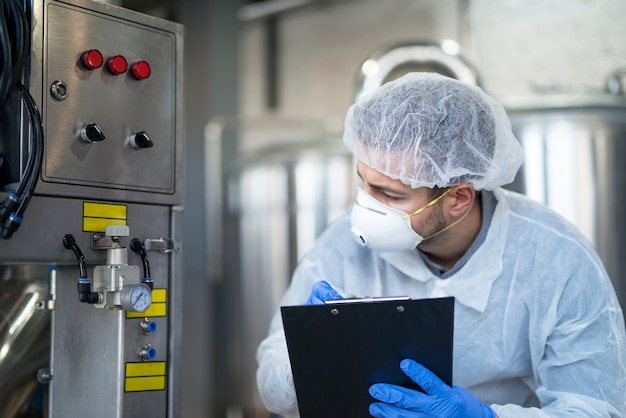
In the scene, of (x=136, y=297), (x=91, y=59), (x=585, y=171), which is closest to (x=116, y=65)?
(x=91, y=59)

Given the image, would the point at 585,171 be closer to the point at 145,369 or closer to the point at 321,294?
the point at 321,294

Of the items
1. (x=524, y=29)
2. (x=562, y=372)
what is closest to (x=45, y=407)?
(x=562, y=372)

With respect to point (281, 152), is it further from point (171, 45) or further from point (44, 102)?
point (44, 102)

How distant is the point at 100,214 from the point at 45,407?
15.5 inches

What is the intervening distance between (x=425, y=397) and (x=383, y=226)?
0.35 metres

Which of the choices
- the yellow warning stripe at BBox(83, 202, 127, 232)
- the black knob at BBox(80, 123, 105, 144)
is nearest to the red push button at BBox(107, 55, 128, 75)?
the black knob at BBox(80, 123, 105, 144)

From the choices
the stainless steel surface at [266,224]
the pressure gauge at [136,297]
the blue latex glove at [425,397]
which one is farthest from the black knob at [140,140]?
the stainless steel surface at [266,224]

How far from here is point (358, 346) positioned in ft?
4.13

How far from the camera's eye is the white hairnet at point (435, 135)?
1.45 metres

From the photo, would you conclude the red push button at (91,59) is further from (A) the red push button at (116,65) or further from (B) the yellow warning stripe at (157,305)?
(B) the yellow warning stripe at (157,305)

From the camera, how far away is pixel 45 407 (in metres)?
1.41

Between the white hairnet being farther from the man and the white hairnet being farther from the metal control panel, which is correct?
the metal control panel

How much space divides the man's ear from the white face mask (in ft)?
0.13

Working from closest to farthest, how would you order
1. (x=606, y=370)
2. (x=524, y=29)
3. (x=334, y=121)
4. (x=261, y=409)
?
1. (x=606, y=370)
2. (x=261, y=409)
3. (x=524, y=29)
4. (x=334, y=121)
